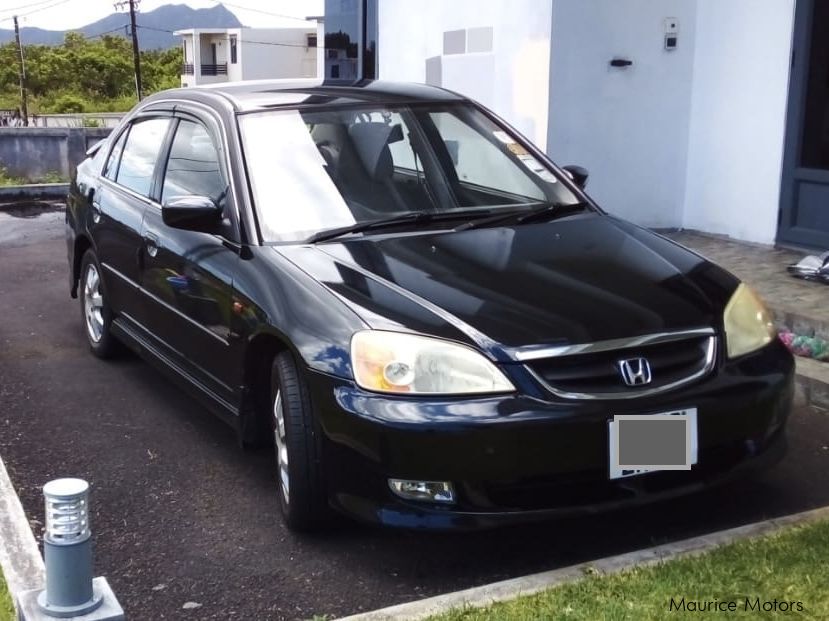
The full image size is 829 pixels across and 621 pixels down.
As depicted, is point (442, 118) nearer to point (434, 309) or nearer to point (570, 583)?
point (434, 309)

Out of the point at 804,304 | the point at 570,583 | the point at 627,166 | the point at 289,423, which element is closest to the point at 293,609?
the point at 289,423

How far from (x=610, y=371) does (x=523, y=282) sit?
56 centimetres

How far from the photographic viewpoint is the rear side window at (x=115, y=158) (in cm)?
623

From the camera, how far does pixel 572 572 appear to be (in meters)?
3.53

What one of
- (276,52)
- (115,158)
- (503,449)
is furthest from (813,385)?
(276,52)

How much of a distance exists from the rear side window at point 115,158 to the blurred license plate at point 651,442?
381 centimetres

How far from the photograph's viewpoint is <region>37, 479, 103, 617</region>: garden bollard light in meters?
2.83

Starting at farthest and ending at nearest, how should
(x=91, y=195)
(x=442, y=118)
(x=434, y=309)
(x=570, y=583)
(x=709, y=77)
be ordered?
(x=709, y=77) < (x=91, y=195) < (x=442, y=118) < (x=434, y=309) < (x=570, y=583)

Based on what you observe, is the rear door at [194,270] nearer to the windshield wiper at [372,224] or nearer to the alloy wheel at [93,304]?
the windshield wiper at [372,224]

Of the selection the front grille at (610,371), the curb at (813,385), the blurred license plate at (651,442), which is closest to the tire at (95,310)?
the front grille at (610,371)

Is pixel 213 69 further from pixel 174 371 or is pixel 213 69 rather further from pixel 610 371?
pixel 610 371

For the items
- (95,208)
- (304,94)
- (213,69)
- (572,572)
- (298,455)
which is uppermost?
(213,69)

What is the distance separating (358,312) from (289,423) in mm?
481

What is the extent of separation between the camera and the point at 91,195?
6.34 m
